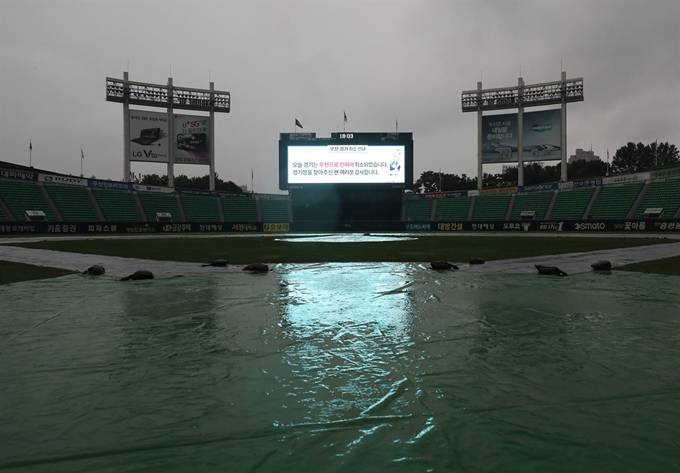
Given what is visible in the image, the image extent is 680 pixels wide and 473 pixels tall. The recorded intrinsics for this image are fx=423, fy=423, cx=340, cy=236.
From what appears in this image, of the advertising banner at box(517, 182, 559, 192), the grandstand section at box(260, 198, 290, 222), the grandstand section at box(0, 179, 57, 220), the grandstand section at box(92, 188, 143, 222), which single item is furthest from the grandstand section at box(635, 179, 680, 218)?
the grandstand section at box(0, 179, 57, 220)

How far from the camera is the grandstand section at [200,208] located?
5603cm

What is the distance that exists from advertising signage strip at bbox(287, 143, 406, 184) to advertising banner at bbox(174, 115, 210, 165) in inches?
541

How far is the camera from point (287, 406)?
2941mm

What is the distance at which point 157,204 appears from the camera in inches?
2157

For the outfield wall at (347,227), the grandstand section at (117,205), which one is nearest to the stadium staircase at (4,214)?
the outfield wall at (347,227)

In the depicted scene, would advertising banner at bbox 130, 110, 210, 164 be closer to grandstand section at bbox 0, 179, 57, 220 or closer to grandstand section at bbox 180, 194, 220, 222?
grandstand section at bbox 180, 194, 220, 222

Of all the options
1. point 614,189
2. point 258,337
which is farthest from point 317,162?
point 258,337

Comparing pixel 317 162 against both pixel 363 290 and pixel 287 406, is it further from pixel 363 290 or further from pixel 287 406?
pixel 287 406

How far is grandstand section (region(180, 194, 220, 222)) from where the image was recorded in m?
56.0

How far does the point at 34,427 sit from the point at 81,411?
271 millimetres

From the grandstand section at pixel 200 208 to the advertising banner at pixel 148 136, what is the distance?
21.3ft

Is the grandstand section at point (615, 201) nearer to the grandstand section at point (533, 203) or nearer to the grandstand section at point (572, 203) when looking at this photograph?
the grandstand section at point (572, 203)

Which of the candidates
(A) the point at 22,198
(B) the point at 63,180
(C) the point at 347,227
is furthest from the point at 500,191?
(A) the point at 22,198

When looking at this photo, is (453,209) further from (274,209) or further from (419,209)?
(274,209)
